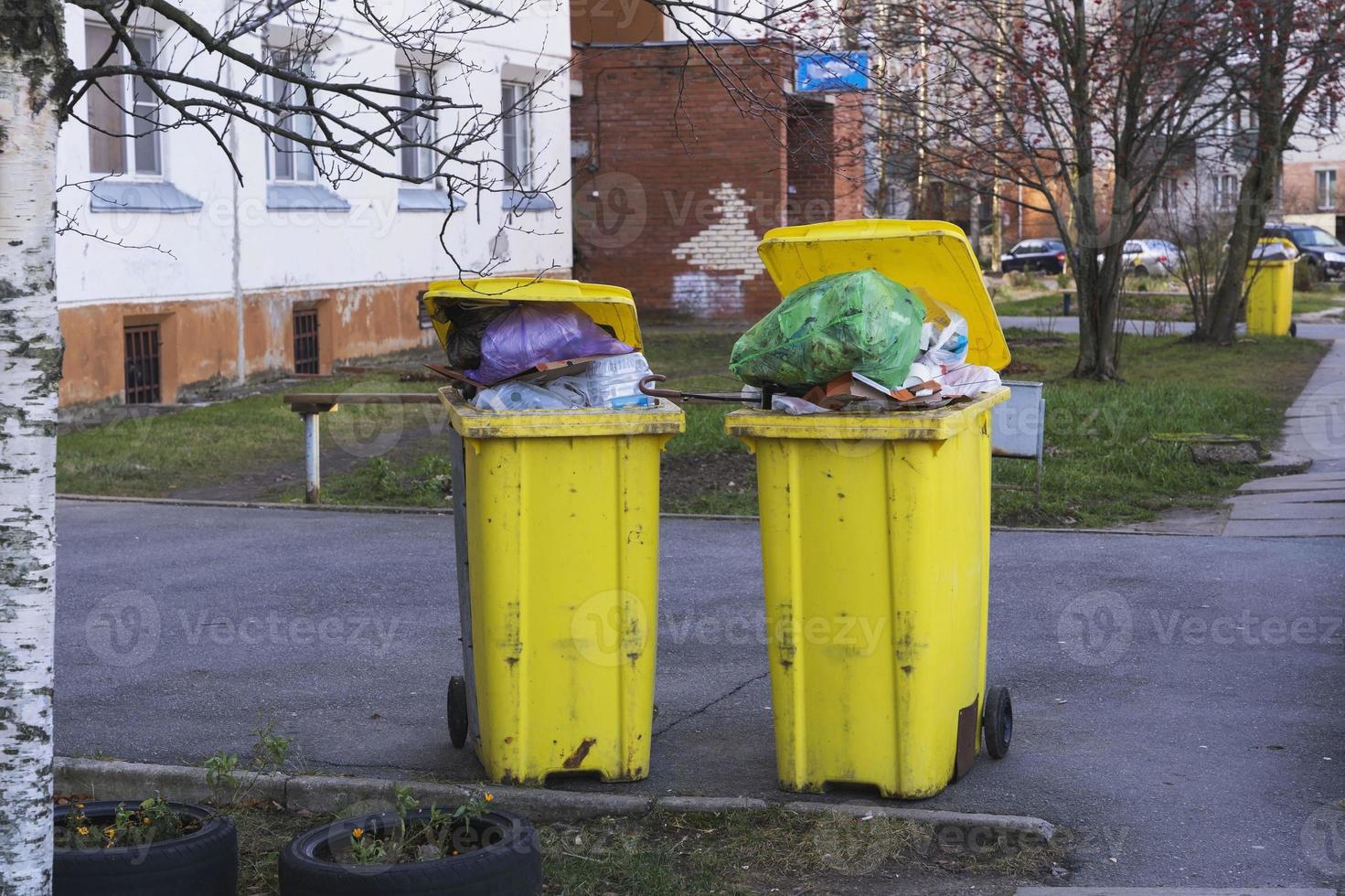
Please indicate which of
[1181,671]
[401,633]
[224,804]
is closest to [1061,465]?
[1181,671]

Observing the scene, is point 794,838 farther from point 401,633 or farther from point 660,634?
point 401,633

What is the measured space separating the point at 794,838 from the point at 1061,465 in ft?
22.9

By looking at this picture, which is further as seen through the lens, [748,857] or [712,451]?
[712,451]

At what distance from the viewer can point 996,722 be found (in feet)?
15.9

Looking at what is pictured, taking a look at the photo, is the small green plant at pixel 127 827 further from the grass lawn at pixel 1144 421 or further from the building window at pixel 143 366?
the building window at pixel 143 366

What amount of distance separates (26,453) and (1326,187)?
182ft

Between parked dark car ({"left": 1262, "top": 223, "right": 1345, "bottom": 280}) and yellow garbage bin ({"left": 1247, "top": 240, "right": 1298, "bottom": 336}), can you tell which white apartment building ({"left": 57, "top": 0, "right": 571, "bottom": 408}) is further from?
parked dark car ({"left": 1262, "top": 223, "right": 1345, "bottom": 280})

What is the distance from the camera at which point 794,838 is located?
4.25m

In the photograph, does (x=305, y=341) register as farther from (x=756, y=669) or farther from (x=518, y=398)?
(x=518, y=398)

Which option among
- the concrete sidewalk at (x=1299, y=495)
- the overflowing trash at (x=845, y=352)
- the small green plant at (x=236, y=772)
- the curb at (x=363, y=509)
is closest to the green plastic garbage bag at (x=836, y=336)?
the overflowing trash at (x=845, y=352)

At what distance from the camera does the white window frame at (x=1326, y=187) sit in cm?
5200

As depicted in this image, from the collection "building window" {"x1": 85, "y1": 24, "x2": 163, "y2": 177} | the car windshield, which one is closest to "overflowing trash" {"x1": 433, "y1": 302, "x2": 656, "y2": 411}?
"building window" {"x1": 85, "y1": 24, "x2": 163, "y2": 177}

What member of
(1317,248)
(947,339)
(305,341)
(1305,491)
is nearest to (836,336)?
(947,339)

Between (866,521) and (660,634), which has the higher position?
(866,521)
